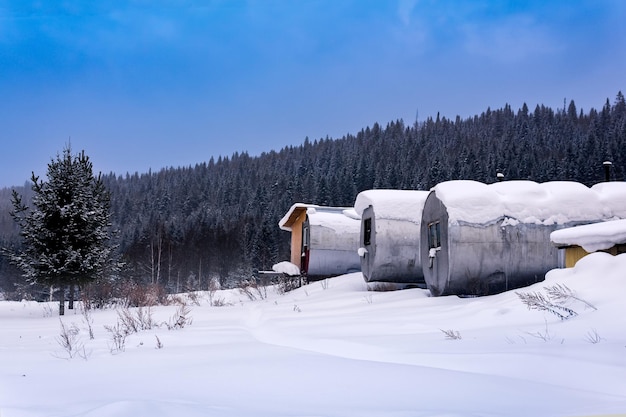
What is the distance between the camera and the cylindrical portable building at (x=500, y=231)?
11805 mm

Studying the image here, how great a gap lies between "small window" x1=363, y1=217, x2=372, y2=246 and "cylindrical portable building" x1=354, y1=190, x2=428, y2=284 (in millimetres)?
286

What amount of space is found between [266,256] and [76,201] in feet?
117

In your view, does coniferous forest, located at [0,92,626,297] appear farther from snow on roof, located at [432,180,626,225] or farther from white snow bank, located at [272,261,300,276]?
snow on roof, located at [432,180,626,225]

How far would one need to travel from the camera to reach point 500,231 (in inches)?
467

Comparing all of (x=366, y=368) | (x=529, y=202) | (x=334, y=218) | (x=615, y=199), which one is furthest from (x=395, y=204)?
(x=366, y=368)

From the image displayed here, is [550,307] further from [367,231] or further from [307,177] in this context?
[307,177]

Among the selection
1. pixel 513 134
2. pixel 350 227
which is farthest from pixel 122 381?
pixel 513 134

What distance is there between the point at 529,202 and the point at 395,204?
5298 mm

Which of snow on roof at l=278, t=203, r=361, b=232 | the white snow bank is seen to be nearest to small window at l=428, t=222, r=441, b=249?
snow on roof at l=278, t=203, r=361, b=232

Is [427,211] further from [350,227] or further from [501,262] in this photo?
[350,227]

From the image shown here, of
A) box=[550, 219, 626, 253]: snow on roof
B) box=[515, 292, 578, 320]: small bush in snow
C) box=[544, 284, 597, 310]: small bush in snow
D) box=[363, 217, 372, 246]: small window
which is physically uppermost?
box=[363, 217, 372, 246]: small window

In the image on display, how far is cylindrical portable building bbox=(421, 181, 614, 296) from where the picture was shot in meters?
11.8

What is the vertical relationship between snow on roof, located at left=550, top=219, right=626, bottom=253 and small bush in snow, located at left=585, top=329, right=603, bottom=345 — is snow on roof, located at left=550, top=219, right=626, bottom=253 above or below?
above

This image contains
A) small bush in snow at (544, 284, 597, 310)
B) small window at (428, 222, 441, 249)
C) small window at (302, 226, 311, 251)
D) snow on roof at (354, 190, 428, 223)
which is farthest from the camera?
small window at (302, 226, 311, 251)
